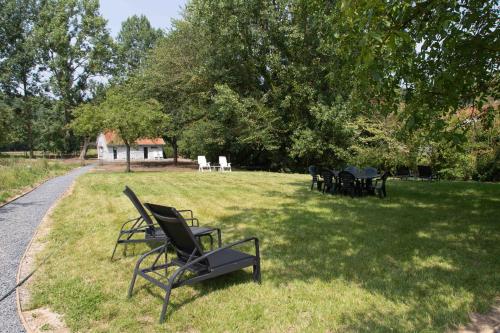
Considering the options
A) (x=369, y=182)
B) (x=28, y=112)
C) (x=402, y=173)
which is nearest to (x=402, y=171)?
(x=402, y=173)

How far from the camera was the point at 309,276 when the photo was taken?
4824 mm

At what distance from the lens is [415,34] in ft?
Result: 22.5

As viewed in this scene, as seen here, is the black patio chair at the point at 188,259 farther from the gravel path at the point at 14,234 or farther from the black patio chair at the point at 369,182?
the black patio chair at the point at 369,182

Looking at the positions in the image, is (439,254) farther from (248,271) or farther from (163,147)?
(163,147)

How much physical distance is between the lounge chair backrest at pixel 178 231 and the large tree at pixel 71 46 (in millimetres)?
45841

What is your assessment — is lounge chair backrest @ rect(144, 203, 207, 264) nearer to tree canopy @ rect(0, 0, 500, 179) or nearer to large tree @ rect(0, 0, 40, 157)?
tree canopy @ rect(0, 0, 500, 179)

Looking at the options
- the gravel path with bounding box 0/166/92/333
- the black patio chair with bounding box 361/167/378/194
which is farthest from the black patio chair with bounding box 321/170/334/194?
the gravel path with bounding box 0/166/92/333

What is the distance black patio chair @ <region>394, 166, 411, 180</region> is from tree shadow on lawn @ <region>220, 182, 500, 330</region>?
8.57 m

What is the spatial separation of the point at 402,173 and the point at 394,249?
1416cm

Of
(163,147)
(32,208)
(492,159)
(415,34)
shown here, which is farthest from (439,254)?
(163,147)

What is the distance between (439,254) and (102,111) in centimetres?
2227

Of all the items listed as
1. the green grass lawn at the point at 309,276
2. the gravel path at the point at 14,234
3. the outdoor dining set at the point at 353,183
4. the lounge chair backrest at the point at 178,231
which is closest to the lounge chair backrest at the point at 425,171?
the outdoor dining set at the point at 353,183

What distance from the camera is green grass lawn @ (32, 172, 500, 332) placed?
12.2 ft

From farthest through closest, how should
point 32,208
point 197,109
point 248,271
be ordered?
point 197,109
point 32,208
point 248,271
